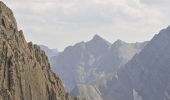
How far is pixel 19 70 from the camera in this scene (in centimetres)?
15525

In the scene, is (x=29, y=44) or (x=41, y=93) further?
(x=29, y=44)

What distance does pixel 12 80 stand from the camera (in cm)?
15212

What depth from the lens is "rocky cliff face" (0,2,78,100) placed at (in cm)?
15225

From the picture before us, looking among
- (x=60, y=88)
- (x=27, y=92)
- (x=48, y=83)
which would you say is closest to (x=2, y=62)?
(x=27, y=92)

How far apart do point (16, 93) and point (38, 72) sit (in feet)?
57.3

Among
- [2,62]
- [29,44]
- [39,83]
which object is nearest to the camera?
[2,62]

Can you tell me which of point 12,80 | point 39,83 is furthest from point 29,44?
point 12,80

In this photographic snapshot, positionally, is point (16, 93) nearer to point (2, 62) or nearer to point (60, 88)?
point (2, 62)

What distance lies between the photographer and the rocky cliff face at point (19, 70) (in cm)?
15225

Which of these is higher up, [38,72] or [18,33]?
[18,33]

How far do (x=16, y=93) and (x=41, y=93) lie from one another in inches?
655

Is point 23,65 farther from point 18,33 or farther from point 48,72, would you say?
point 48,72

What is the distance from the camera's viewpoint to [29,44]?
7372 inches

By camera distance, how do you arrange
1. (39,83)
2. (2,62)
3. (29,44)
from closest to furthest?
1. (2,62)
2. (39,83)
3. (29,44)
